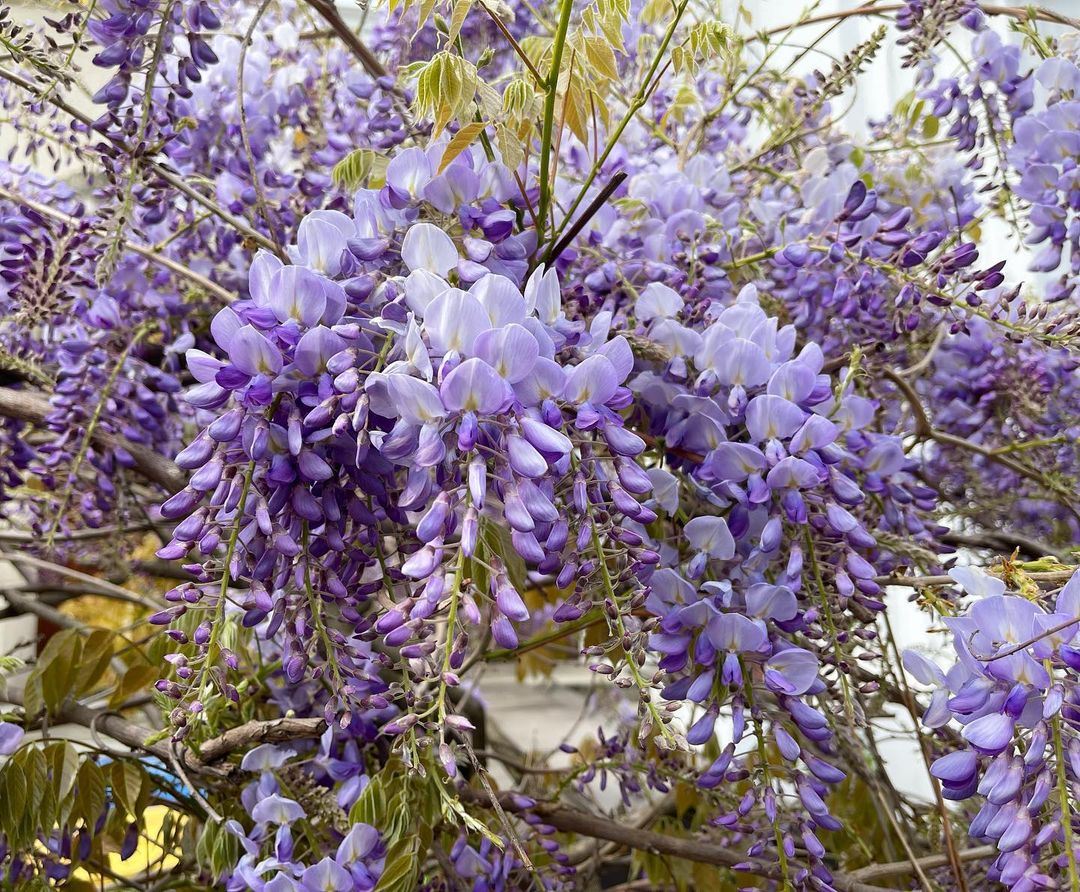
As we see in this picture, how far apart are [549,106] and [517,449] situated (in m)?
0.22

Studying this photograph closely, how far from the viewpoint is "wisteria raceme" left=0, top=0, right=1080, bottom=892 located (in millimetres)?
444

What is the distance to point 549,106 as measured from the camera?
53cm

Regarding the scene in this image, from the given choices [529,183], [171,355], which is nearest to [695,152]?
[529,183]

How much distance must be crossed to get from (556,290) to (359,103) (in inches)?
26.0

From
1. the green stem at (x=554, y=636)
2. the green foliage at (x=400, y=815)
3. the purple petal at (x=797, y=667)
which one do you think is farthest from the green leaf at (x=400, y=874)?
the purple petal at (x=797, y=667)

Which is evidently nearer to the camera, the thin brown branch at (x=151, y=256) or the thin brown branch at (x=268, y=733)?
the thin brown branch at (x=268, y=733)

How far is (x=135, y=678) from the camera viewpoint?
0.81 m

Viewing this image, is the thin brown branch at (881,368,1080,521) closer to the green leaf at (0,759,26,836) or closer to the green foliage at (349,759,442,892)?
the green foliage at (349,759,442,892)

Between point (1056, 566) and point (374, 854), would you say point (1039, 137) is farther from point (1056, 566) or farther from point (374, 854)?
point (374, 854)

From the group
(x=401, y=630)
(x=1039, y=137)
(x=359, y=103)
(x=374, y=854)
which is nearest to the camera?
(x=401, y=630)

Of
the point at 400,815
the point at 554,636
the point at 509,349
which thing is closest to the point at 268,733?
the point at 400,815

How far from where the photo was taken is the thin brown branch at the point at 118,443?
0.81 metres

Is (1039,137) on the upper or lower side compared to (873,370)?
upper

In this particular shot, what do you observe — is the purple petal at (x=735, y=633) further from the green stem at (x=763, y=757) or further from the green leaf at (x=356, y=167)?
the green leaf at (x=356, y=167)
